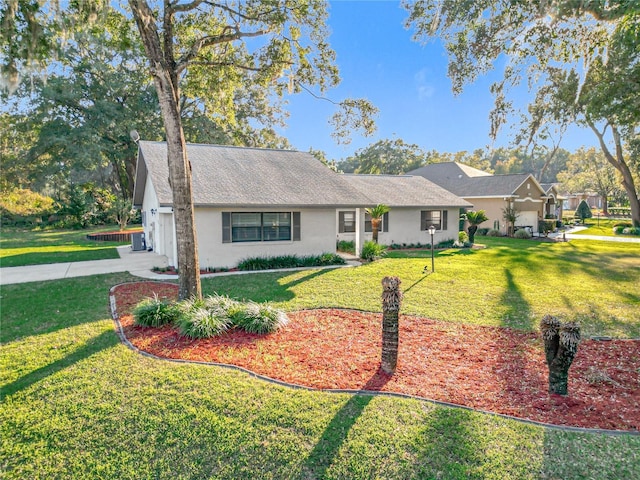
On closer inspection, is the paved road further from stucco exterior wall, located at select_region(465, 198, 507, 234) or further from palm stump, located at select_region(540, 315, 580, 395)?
stucco exterior wall, located at select_region(465, 198, 507, 234)

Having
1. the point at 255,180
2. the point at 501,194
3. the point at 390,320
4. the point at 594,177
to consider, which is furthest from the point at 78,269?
the point at 594,177

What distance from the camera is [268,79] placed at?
32.1ft

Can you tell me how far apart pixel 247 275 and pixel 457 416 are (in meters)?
8.42

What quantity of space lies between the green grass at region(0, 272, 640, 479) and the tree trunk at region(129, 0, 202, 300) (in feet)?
9.02

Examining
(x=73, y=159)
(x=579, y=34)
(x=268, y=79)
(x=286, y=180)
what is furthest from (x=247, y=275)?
(x=73, y=159)

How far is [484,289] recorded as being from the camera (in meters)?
9.88

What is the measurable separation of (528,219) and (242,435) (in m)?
29.7

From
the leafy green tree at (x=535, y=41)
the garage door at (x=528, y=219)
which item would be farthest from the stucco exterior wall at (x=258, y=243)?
the garage door at (x=528, y=219)

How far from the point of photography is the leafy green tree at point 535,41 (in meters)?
7.41

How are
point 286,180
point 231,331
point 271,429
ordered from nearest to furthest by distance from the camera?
point 271,429 < point 231,331 < point 286,180

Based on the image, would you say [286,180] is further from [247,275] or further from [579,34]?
[579,34]

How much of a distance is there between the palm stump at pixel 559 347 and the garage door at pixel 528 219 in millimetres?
26096

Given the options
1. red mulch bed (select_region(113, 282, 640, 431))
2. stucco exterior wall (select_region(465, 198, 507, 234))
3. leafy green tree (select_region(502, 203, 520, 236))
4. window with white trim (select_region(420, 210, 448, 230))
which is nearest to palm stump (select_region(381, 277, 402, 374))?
red mulch bed (select_region(113, 282, 640, 431))

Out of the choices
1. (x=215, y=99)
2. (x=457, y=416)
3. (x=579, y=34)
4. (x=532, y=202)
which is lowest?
(x=457, y=416)
